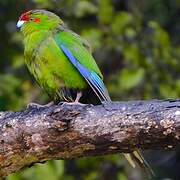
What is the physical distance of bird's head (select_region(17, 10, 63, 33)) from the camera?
432cm

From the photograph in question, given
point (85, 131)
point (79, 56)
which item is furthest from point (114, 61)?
point (85, 131)

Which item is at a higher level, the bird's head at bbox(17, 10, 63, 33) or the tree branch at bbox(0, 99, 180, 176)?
the bird's head at bbox(17, 10, 63, 33)

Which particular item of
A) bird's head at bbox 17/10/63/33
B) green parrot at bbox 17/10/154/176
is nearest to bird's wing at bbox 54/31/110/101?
green parrot at bbox 17/10/154/176

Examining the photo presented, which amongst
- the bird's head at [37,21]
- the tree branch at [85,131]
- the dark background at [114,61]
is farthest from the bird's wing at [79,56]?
the tree branch at [85,131]

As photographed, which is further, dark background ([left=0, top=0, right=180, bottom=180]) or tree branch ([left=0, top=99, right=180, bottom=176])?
dark background ([left=0, top=0, right=180, bottom=180])

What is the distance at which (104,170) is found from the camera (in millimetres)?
5480

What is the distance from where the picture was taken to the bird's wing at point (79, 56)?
4059mm

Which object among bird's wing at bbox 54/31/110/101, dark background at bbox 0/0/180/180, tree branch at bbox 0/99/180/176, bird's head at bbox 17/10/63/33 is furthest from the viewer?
dark background at bbox 0/0/180/180

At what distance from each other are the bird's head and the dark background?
0.51 metres

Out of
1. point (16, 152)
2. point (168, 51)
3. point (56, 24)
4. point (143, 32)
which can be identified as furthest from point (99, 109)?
point (143, 32)

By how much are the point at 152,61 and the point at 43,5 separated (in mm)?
888

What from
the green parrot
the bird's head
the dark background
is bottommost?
the dark background

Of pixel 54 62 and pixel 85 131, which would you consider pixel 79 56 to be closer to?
pixel 54 62

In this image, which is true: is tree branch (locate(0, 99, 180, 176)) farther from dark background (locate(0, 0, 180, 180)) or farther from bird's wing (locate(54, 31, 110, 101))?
dark background (locate(0, 0, 180, 180))
